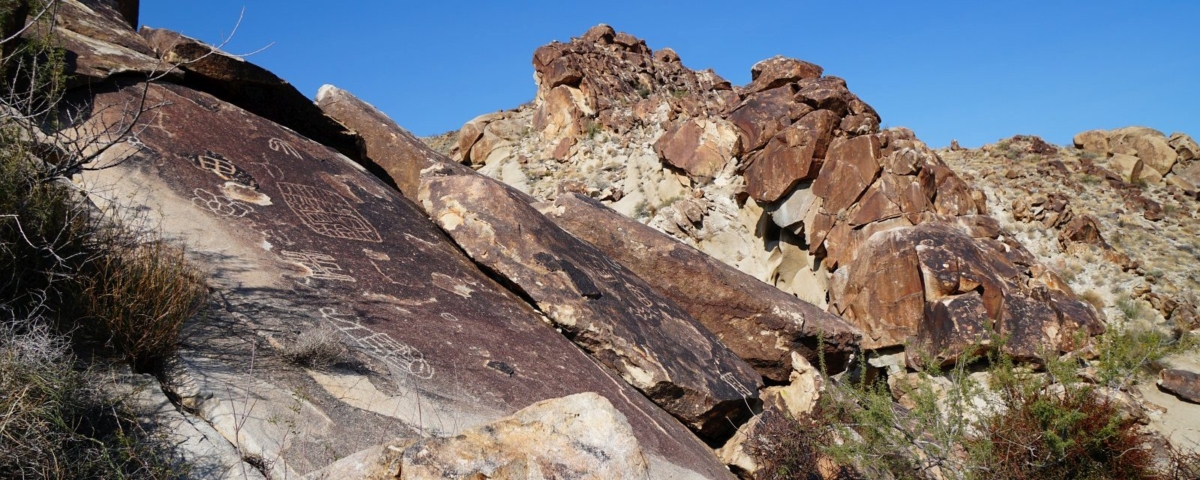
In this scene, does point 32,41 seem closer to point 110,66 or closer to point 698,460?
point 110,66

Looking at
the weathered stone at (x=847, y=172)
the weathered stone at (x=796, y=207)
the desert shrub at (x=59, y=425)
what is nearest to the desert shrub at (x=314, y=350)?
the desert shrub at (x=59, y=425)

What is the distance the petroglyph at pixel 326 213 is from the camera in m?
5.34

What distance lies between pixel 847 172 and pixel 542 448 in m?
12.4

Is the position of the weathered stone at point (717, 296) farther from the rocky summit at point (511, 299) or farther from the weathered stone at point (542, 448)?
the weathered stone at point (542, 448)

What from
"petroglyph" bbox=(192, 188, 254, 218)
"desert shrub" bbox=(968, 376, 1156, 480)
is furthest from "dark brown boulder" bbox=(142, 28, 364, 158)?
"desert shrub" bbox=(968, 376, 1156, 480)

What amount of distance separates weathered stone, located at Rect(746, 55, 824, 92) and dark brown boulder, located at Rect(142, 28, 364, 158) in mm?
10449

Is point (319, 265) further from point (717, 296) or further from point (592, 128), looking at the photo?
point (592, 128)

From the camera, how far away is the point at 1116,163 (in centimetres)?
2030

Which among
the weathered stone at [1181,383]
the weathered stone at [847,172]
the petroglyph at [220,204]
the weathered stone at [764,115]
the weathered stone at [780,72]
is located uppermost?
the weathered stone at [780,72]

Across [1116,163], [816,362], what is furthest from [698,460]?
[1116,163]

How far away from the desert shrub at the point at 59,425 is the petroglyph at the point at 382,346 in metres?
1.32

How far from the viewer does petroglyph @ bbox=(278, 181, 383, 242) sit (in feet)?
17.5

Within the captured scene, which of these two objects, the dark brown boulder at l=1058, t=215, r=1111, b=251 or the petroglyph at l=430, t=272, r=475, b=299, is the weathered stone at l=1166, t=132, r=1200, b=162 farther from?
the petroglyph at l=430, t=272, r=475, b=299

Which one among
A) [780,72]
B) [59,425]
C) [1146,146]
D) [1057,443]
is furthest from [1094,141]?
[59,425]
